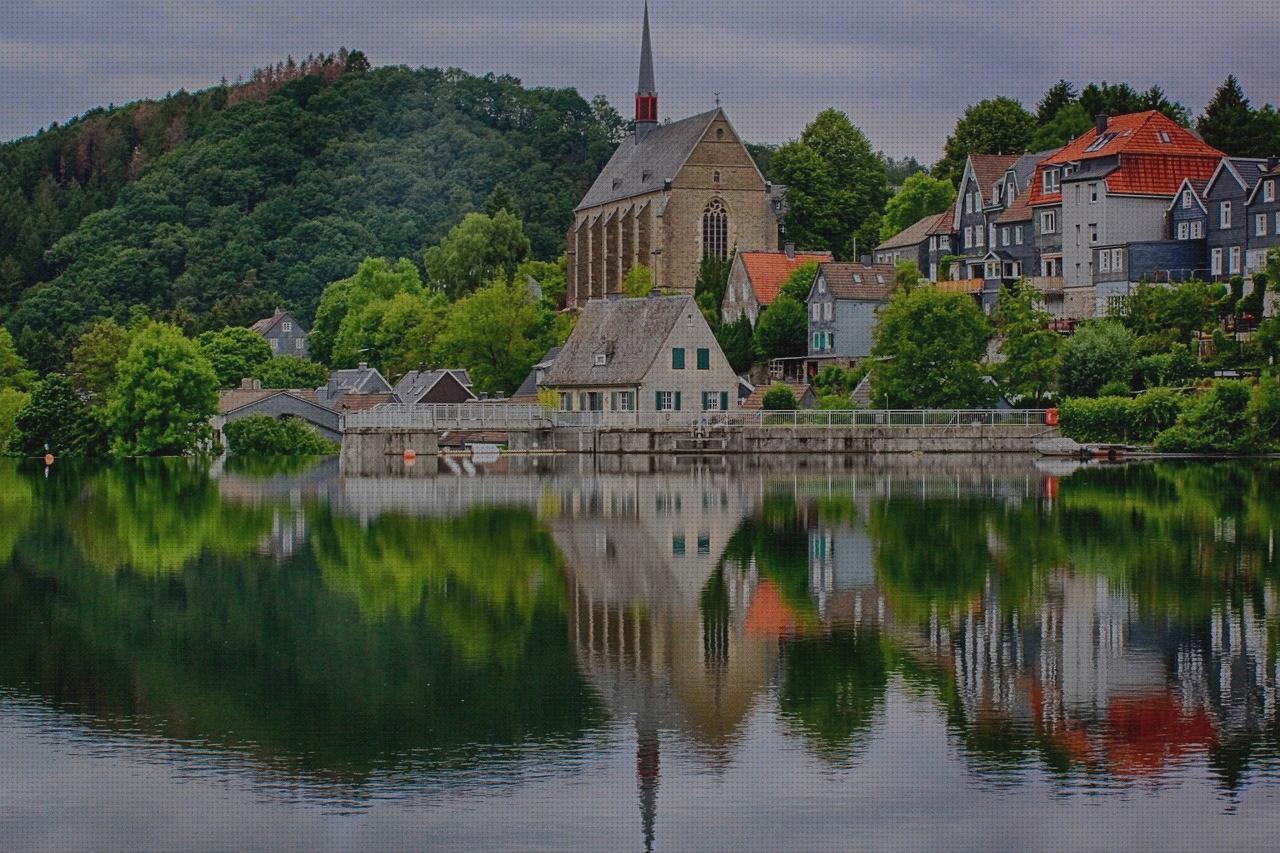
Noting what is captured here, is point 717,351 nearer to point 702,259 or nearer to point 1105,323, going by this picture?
point 1105,323

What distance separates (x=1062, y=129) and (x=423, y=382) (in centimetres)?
3507

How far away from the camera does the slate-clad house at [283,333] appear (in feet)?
491

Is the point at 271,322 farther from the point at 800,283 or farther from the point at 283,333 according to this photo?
the point at 800,283

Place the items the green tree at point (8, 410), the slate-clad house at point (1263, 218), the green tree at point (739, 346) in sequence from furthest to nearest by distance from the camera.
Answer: the green tree at point (8, 410) → the green tree at point (739, 346) → the slate-clad house at point (1263, 218)

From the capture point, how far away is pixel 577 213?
4936 inches

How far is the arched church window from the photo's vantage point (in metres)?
112

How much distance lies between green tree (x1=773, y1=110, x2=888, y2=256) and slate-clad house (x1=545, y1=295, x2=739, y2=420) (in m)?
34.2

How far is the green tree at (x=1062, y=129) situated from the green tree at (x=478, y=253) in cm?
3741

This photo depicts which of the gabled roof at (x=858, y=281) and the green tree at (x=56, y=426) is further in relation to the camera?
the green tree at (x=56, y=426)

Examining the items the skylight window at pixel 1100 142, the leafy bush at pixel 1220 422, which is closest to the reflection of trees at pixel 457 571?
the leafy bush at pixel 1220 422

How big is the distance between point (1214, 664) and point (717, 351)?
5734cm

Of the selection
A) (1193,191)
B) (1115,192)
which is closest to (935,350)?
(1115,192)

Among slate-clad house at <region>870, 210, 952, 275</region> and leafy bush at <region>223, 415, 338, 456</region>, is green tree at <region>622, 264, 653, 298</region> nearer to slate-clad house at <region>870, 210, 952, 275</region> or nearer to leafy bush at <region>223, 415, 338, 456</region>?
slate-clad house at <region>870, 210, 952, 275</region>

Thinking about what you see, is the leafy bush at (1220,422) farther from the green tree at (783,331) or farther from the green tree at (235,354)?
the green tree at (235,354)
